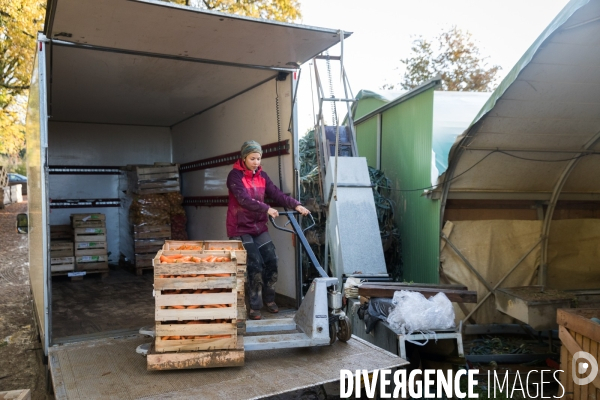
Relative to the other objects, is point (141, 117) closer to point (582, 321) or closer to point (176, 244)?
point (176, 244)

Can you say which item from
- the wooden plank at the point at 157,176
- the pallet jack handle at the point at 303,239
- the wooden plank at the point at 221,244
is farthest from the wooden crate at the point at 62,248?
the pallet jack handle at the point at 303,239

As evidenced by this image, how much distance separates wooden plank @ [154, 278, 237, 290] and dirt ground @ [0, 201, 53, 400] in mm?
1981

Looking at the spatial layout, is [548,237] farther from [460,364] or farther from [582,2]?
[582,2]

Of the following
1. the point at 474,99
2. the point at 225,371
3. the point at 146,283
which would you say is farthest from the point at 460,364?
the point at 474,99

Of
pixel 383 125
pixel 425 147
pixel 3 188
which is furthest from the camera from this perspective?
pixel 3 188

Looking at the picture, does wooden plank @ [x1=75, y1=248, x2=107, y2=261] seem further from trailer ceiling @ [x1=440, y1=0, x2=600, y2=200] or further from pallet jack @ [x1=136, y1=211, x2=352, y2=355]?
trailer ceiling @ [x1=440, y1=0, x2=600, y2=200]

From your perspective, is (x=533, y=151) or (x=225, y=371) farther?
(x=533, y=151)

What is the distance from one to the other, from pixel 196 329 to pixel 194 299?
0.23 metres

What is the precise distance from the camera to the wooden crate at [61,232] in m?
9.21

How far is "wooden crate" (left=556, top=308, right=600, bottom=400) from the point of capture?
4.02 m

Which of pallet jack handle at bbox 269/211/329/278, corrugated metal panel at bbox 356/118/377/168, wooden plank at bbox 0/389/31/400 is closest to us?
wooden plank at bbox 0/389/31/400

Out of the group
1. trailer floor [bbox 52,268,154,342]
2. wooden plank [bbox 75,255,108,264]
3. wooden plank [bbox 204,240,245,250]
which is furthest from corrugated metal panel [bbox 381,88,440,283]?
wooden plank [bbox 75,255,108,264]

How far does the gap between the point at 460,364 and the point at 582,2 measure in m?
3.26

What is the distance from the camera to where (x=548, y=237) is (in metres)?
7.40
